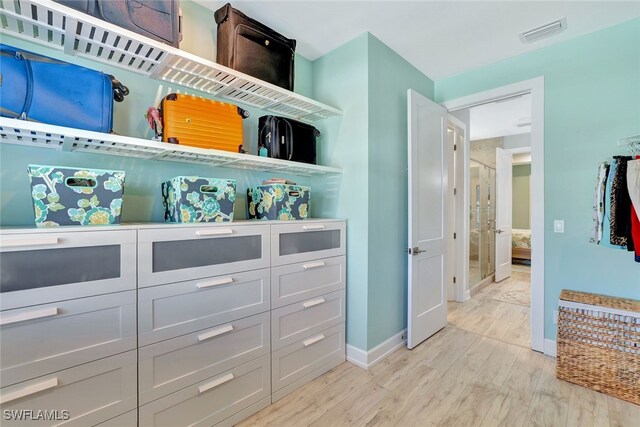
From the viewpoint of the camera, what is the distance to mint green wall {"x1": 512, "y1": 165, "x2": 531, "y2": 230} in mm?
7332

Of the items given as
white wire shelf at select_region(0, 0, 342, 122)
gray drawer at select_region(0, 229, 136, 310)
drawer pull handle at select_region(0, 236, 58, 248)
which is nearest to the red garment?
white wire shelf at select_region(0, 0, 342, 122)

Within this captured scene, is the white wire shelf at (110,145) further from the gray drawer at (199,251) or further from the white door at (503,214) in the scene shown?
the white door at (503,214)

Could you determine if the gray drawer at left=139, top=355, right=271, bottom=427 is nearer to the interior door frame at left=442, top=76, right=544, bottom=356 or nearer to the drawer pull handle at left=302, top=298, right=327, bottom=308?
the drawer pull handle at left=302, top=298, right=327, bottom=308

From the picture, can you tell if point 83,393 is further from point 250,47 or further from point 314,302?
point 250,47

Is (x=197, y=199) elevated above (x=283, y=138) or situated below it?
below

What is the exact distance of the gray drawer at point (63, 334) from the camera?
1049mm

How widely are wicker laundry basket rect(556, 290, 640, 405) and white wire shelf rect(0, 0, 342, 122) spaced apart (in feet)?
8.24

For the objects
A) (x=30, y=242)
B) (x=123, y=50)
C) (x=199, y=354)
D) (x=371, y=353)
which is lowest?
(x=371, y=353)

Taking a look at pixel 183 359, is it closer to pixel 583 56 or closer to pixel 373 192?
pixel 373 192

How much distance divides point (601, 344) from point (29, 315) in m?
3.20

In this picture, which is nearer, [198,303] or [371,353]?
[198,303]

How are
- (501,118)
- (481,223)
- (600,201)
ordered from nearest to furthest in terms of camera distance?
1. (600,201)
2. (501,118)
3. (481,223)

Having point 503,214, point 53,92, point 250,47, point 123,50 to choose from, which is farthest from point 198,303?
point 503,214

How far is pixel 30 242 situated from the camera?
1.07 meters
